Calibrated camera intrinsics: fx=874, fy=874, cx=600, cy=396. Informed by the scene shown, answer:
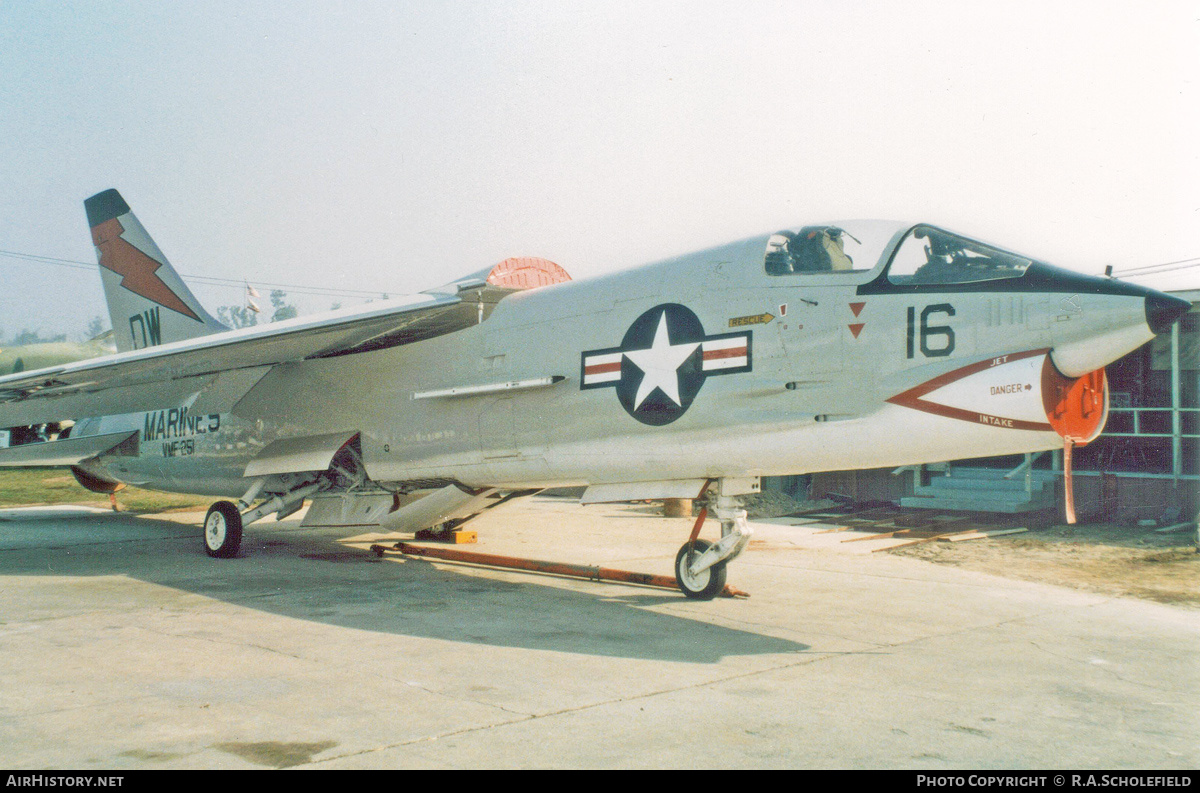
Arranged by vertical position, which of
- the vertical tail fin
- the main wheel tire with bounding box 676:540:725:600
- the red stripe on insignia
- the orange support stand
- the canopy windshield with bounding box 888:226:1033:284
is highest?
the vertical tail fin

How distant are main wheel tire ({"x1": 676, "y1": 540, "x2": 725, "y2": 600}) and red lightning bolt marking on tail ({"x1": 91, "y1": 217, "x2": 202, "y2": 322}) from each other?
32.8ft

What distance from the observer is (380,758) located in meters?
3.92

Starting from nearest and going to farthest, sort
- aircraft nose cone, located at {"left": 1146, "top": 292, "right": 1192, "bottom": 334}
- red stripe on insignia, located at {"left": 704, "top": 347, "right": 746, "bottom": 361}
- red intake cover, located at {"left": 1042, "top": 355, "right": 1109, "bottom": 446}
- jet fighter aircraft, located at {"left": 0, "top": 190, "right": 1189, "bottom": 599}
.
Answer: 1. aircraft nose cone, located at {"left": 1146, "top": 292, "right": 1192, "bottom": 334}
2. red intake cover, located at {"left": 1042, "top": 355, "right": 1109, "bottom": 446}
3. jet fighter aircraft, located at {"left": 0, "top": 190, "right": 1189, "bottom": 599}
4. red stripe on insignia, located at {"left": 704, "top": 347, "right": 746, "bottom": 361}

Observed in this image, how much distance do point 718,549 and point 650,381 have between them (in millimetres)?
1668

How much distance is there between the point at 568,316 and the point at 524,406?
986mm

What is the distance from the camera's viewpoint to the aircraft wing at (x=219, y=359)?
938 centimetres

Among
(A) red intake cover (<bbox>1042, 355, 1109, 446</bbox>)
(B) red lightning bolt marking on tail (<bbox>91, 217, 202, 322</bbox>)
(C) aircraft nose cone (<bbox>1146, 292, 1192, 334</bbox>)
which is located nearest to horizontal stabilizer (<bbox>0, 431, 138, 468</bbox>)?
(B) red lightning bolt marking on tail (<bbox>91, 217, 202, 322</bbox>)

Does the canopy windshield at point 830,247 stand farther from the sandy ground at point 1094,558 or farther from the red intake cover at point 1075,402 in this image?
the sandy ground at point 1094,558

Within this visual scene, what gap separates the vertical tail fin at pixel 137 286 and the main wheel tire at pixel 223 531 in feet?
14.7

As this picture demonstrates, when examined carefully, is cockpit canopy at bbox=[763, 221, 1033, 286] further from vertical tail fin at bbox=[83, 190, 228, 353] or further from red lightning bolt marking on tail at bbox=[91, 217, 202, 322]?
red lightning bolt marking on tail at bbox=[91, 217, 202, 322]

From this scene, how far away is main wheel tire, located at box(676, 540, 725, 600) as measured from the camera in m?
8.16

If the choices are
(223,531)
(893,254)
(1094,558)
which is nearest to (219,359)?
(223,531)


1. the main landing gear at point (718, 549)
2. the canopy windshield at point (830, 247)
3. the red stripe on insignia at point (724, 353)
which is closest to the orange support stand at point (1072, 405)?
the canopy windshield at point (830, 247)

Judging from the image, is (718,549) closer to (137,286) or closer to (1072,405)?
(1072,405)
